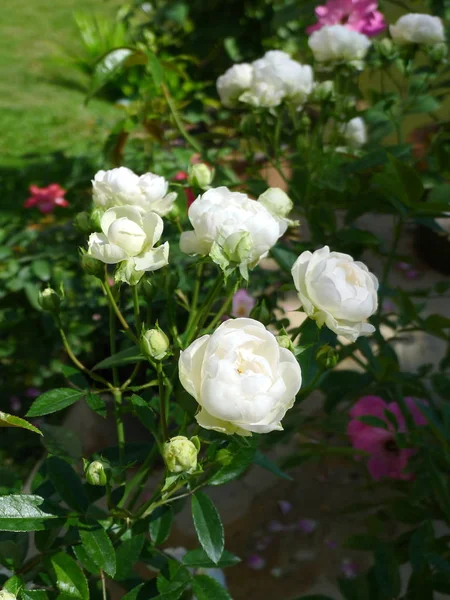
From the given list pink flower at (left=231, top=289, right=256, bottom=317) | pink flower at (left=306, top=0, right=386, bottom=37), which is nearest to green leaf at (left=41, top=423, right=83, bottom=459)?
pink flower at (left=231, top=289, right=256, bottom=317)

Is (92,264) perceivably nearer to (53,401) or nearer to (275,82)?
(53,401)

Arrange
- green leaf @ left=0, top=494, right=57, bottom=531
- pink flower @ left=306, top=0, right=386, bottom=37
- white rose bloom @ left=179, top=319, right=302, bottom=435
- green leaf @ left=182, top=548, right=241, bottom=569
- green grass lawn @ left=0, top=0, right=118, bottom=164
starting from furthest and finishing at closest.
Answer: green grass lawn @ left=0, top=0, right=118, bottom=164
pink flower @ left=306, top=0, right=386, bottom=37
green leaf @ left=182, top=548, right=241, bottom=569
green leaf @ left=0, top=494, right=57, bottom=531
white rose bloom @ left=179, top=319, right=302, bottom=435

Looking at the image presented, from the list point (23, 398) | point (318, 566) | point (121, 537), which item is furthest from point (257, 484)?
point (121, 537)

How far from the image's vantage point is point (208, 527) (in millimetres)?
562

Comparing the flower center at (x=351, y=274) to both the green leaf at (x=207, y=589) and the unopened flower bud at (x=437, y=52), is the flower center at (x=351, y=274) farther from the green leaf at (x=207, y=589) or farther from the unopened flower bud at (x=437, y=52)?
the unopened flower bud at (x=437, y=52)

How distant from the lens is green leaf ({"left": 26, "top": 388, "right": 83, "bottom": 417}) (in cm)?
56

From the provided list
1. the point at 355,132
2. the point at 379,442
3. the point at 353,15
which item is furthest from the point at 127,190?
the point at 353,15

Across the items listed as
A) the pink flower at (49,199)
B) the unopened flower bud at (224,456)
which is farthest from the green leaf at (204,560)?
the pink flower at (49,199)

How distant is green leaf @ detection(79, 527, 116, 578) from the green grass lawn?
1.78m

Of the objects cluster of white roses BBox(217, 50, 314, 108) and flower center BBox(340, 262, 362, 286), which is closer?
flower center BBox(340, 262, 362, 286)

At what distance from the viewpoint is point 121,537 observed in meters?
0.65

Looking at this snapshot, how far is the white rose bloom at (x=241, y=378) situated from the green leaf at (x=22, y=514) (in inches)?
7.9

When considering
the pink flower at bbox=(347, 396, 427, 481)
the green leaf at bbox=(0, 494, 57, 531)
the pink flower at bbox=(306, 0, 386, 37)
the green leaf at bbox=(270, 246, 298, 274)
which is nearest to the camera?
the green leaf at bbox=(0, 494, 57, 531)

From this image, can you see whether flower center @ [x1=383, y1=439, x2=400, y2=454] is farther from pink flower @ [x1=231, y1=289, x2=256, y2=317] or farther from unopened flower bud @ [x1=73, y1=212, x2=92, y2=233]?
unopened flower bud @ [x1=73, y1=212, x2=92, y2=233]
